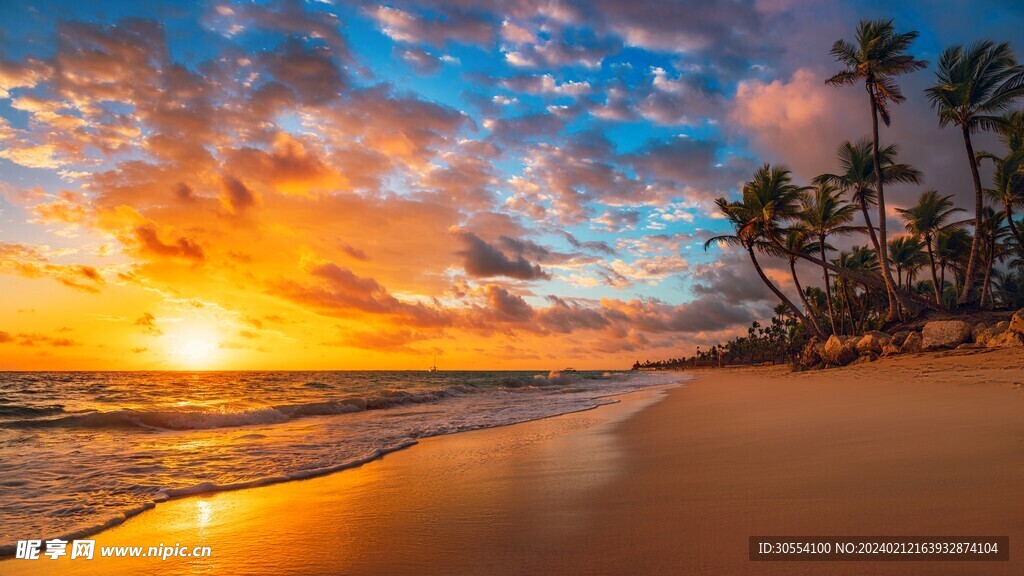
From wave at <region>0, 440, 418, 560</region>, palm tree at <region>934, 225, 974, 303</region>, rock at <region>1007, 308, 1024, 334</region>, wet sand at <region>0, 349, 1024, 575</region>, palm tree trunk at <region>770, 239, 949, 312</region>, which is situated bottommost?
wave at <region>0, 440, 418, 560</region>

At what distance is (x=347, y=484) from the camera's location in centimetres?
608

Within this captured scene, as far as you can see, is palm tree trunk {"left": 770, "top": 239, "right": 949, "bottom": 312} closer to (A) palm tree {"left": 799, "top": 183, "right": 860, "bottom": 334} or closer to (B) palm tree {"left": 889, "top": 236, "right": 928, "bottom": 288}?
(A) palm tree {"left": 799, "top": 183, "right": 860, "bottom": 334}

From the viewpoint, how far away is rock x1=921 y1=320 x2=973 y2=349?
21.3 metres

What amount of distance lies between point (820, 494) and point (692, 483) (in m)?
1.09

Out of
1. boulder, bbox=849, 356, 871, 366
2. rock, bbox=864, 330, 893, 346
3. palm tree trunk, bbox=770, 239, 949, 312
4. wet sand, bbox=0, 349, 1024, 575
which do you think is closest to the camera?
wet sand, bbox=0, 349, 1024, 575

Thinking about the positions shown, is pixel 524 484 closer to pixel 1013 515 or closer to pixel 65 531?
pixel 1013 515

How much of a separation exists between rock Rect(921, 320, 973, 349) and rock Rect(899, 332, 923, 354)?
21 centimetres

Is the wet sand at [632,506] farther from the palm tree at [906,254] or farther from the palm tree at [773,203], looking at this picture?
the palm tree at [906,254]

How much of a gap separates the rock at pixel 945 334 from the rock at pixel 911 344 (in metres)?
0.21

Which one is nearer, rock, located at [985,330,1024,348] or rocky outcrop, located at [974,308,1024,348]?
rock, located at [985,330,1024,348]

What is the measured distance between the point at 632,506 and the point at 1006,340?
21933mm

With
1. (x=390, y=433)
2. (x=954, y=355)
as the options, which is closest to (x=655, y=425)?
(x=390, y=433)

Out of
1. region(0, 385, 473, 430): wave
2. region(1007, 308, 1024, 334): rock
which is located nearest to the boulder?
region(1007, 308, 1024, 334): rock

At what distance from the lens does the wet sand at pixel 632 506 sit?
308 centimetres
